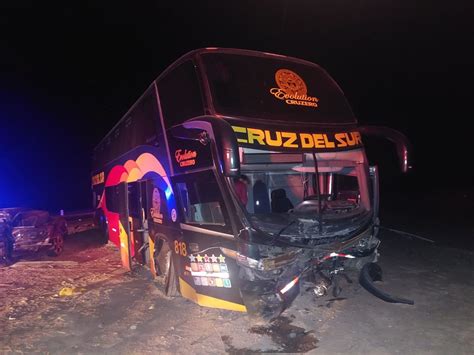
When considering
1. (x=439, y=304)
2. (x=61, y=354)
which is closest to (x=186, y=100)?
(x=61, y=354)

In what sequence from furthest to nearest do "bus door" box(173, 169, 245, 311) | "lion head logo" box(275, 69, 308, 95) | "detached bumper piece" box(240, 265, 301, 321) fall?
"lion head logo" box(275, 69, 308, 95)
"bus door" box(173, 169, 245, 311)
"detached bumper piece" box(240, 265, 301, 321)

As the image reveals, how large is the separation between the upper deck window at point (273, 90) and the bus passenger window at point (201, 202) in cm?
101

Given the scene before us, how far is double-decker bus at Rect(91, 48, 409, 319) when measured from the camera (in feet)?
15.7

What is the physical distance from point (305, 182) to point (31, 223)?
25.1 ft

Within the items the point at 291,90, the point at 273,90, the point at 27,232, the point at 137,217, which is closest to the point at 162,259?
the point at 137,217

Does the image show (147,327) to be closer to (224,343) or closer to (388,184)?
(224,343)

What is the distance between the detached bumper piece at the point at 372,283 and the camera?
582 centimetres

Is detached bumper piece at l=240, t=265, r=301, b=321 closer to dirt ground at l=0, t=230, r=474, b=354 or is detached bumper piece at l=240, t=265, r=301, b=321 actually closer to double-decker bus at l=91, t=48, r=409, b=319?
double-decker bus at l=91, t=48, r=409, b=319

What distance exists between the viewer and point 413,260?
880cm

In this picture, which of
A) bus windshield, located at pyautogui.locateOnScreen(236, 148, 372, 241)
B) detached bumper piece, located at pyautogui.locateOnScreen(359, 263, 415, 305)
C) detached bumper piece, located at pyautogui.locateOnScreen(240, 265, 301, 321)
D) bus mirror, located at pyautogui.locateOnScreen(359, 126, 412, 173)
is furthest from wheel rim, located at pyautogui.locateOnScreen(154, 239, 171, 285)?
bus mirror, located at pyautogui.locateOnScreen(359, 126, 412, 173)

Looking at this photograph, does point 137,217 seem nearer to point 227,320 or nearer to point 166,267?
point 166,267

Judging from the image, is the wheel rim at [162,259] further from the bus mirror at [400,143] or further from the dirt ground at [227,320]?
the bus mirror at [400,143]

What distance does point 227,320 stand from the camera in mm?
5453

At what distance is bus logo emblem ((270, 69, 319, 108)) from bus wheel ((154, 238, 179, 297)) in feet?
9.96
